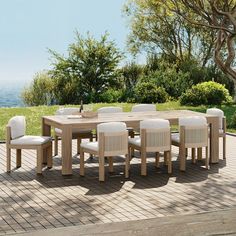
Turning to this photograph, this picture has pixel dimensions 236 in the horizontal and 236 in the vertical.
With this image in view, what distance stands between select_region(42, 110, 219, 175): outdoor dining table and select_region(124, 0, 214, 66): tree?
1810cm

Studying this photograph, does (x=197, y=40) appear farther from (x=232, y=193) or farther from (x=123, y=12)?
(x=232, y=193)

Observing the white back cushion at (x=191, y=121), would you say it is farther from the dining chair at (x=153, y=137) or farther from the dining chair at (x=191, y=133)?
the dining chair at (x=153, y=137)

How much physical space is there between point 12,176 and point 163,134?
210cm

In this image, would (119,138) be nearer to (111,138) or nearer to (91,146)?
(111,138)

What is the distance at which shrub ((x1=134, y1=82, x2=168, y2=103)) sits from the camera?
18188 mm

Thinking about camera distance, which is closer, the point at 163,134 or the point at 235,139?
the point at 163,134

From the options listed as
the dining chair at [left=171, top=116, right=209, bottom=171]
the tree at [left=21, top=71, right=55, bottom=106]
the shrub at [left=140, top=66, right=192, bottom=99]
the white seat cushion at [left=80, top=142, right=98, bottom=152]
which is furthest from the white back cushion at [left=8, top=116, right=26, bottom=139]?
the tree at [left=21, top=71, right=55, bottom=106]

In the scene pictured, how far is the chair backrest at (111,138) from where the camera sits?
7.16 m

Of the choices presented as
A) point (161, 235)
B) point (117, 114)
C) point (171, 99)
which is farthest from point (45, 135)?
point (171, 99)

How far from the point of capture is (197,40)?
2847 centimetres

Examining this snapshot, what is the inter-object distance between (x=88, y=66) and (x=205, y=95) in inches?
256

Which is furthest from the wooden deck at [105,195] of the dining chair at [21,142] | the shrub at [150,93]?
the shrub at [150,93]

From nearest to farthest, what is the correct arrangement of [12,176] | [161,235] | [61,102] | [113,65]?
[161,235] < [12,176] < [61,102] < [113,65]

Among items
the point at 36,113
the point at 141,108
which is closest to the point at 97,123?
the point at 141,108
